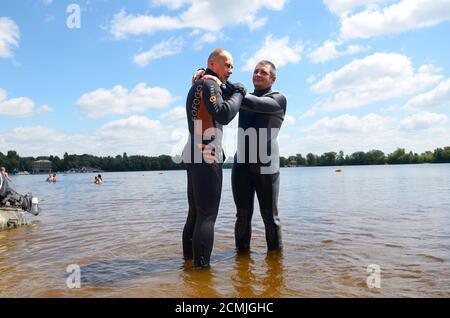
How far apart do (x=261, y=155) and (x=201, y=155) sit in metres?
1.39

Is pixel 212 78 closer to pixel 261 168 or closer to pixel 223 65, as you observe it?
pixel 223 65

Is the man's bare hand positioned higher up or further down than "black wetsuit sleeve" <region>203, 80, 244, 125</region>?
higher up

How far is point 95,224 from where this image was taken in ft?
34.0

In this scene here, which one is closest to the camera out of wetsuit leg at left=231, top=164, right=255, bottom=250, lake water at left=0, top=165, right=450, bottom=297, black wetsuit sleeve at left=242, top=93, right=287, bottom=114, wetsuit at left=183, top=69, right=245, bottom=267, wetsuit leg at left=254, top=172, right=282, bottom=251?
lake water at left=0, top=165, right=450, bottom=297

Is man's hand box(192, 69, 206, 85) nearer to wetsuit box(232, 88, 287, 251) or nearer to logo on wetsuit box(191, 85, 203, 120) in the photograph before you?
logo on wetsuit box(191, 85, 203, 120)

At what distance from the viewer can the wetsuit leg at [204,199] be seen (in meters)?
4.71

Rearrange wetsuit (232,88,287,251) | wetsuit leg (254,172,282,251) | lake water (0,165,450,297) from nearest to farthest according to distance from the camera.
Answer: lake water (0,165,450,297)
wetsuit (232,88,287,251)
wetsuit leg (254,172,282,251)

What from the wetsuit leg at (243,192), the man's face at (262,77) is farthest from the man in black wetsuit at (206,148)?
the wetsuit leg at (243,192)

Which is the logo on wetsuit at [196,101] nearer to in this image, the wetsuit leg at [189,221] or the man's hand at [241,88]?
the man's hand at [241,88]

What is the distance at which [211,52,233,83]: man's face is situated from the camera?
482 cm

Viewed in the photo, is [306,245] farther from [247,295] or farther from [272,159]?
[247,295]

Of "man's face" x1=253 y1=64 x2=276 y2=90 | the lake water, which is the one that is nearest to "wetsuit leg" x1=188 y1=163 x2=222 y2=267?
the lake water

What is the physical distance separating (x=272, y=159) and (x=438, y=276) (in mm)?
2745
